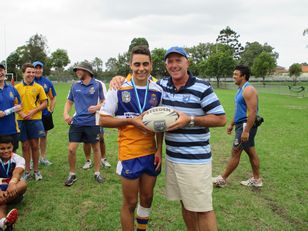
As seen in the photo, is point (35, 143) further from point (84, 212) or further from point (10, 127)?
point (84, 212)

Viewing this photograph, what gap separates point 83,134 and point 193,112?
333cm

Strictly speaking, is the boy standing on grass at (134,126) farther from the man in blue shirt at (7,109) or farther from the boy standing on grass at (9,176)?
the man in blue shirt at (7,109)

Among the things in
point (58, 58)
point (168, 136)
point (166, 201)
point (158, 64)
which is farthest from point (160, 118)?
point (58, 58)

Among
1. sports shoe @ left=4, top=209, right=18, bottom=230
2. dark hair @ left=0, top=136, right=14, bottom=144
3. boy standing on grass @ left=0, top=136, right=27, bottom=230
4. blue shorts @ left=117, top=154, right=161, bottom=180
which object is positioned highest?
blue shorts @ left=117, top=154, right=161, bottom=180

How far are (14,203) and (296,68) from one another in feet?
247

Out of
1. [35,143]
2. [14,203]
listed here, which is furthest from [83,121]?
[14,203]

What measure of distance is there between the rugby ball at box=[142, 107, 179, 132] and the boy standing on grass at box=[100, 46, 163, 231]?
248mm

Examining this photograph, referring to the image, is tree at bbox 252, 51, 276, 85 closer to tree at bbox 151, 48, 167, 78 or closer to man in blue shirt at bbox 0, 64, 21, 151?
tree at bbox 151, 48, 167, 78

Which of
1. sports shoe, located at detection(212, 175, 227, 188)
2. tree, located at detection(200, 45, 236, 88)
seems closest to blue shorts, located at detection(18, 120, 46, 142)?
sports shoe, located at detection(212, 175, 227, 188)

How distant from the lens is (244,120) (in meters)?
5.46

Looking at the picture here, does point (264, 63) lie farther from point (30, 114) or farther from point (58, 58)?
point (30, 114)

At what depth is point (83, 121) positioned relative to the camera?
5.68 m

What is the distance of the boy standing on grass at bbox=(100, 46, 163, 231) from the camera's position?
10.5 ft

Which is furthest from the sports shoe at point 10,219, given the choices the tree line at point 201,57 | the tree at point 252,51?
the tree at point 252,51
